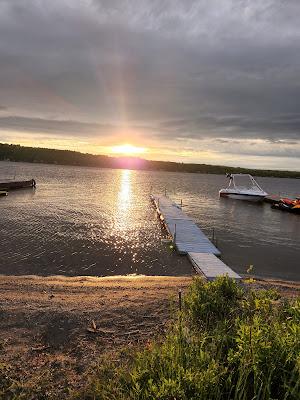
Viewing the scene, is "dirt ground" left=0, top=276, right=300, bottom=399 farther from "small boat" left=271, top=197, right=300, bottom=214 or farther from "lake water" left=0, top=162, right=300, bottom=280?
"small boat" left=271, top=197, right=300, bottom=214

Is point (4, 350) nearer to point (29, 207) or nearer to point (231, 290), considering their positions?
point (231, 290)

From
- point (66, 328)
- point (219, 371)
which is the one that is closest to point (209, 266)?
point (66, 328)

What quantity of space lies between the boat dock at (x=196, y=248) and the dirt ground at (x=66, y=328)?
15.9 ft

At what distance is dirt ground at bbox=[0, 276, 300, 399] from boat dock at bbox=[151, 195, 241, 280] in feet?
15.9

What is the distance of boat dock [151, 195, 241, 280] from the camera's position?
59.4 feet

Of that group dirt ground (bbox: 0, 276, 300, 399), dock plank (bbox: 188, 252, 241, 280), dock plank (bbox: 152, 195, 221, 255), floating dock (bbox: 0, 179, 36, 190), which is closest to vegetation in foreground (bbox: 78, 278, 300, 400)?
dirt ground (bbox: 0, 276, 300, 399)

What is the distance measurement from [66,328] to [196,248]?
15.9 m

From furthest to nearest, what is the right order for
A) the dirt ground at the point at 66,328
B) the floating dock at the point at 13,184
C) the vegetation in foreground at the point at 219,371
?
the floating dock at the point at 13,184
the dirt ground at the point at 66,328
the vegetation in foreground at the point at 219,371

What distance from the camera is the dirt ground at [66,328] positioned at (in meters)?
6.61

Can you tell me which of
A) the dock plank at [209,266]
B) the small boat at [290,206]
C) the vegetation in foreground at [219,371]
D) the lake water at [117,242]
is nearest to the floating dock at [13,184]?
the lake water at [117,242]

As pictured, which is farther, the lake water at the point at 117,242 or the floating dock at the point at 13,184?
the floating dock at the point at 13,184

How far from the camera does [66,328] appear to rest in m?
8.62

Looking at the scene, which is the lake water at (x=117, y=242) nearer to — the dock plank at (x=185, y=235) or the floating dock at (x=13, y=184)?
the dock plank at (x=185, y=235)

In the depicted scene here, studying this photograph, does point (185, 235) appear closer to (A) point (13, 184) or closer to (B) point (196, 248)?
(B) point (196, 248)
